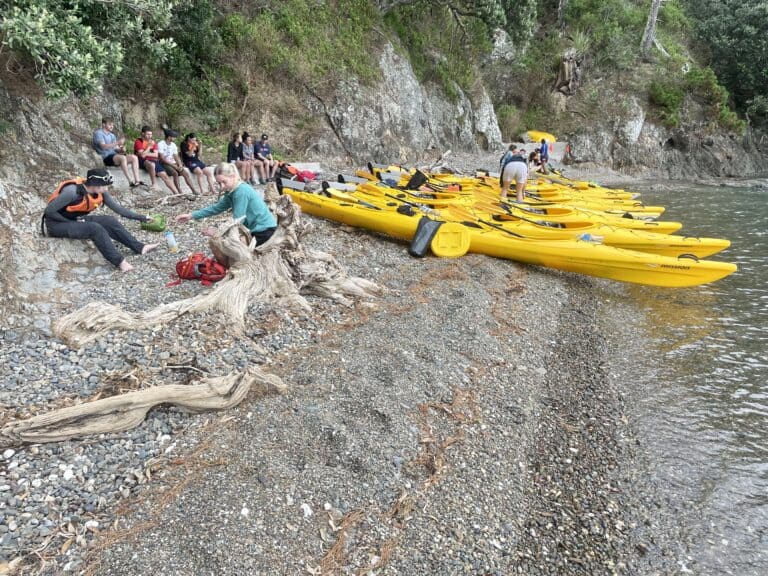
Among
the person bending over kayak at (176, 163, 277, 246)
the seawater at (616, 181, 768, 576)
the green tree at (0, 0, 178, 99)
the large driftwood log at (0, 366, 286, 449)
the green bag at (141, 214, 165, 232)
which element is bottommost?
the seawater at (616, 181, 768, 576)

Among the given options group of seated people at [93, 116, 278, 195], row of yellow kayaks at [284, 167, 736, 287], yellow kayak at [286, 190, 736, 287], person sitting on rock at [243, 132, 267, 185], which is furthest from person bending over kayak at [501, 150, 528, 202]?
group of seated people at [93, 116, 278, 195]

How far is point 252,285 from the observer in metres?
5.65

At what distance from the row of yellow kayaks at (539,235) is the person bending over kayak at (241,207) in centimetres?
336

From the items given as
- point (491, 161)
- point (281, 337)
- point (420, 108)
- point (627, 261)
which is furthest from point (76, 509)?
point (491, 161)

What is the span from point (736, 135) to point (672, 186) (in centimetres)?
946

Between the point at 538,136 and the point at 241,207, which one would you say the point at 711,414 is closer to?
the point at 241,207

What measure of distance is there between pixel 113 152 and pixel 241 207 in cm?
547

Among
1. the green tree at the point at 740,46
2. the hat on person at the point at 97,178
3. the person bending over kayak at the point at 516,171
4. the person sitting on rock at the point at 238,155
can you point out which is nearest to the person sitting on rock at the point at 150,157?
the person sitting on rock at the point at 238,155

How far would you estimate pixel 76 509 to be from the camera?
2979mm

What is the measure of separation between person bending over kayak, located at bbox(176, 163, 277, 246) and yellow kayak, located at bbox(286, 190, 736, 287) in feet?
11.0

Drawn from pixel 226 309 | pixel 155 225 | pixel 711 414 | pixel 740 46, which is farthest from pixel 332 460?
pixel 740 46

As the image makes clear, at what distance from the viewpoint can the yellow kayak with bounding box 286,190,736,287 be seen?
8328mm

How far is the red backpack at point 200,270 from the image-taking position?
5.91m

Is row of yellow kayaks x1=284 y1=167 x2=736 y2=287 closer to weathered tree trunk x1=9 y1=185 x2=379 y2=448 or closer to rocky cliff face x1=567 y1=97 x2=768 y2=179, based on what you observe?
weathered tree trunk x1=9 y1=185 x2=379 y2=448
